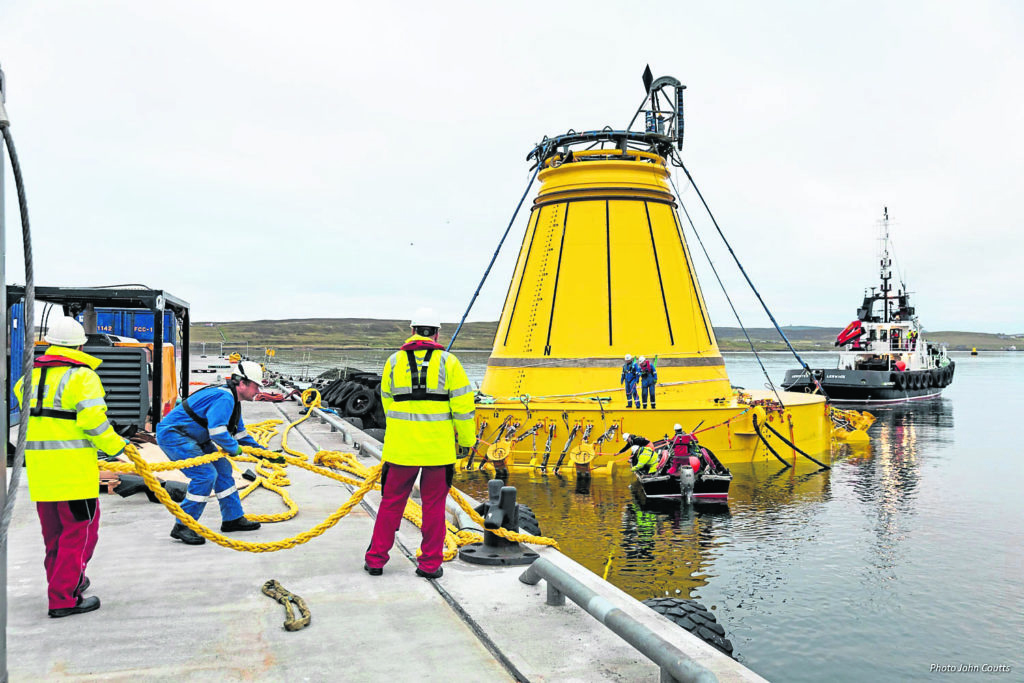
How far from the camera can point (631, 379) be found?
600 inches

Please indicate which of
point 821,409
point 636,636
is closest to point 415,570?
point 636,636

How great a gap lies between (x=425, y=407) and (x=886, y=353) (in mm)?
44423

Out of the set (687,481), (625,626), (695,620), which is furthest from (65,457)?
(687,481)

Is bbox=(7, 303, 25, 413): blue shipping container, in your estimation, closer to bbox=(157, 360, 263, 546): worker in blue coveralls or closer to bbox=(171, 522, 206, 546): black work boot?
bbox=(157, 360, 263, 546): worker in blue coveralls

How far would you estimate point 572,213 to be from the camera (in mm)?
17078

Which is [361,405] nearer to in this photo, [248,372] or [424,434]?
[248,372]

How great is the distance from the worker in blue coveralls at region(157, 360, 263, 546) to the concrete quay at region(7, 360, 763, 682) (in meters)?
0.39

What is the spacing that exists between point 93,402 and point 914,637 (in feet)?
25.5

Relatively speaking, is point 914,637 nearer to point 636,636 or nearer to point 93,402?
point 636,636

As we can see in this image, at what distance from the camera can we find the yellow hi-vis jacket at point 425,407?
5.21 metres

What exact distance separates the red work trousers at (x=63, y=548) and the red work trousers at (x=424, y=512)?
178cm

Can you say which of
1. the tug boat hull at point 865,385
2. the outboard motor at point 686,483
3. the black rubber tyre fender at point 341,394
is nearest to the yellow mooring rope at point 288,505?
the outboard motor at point 686,483

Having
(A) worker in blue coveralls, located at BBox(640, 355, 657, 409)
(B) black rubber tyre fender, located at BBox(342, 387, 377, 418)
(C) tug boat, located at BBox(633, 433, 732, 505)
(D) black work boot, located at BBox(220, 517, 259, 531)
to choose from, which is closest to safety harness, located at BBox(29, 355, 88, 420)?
(D) black work boot, located at BBox(220, 517, 259, 531)

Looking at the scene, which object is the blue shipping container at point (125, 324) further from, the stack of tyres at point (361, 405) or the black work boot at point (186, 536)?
the black work boot at point (186, 536)
